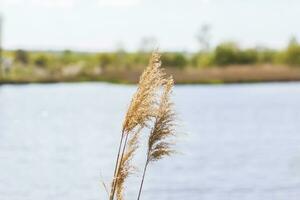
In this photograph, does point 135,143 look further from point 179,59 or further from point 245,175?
point 179,59

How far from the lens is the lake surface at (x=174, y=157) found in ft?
84.7

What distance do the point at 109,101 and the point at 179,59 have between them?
62.5m

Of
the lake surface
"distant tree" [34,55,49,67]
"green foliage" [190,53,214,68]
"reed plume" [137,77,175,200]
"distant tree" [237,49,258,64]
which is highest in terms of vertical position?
"reed plume" [137,77,175,200]

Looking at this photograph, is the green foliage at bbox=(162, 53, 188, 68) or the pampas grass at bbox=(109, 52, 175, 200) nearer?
the pampas grass at bbox=(109, 52, 175, 200)

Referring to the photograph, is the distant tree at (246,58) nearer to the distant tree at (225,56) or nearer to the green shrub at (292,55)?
the distant tree at (225,56)

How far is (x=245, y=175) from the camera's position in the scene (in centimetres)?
2966

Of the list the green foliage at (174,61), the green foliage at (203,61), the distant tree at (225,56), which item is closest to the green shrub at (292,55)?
the distant tree at (225,56)

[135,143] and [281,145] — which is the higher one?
[135,143]

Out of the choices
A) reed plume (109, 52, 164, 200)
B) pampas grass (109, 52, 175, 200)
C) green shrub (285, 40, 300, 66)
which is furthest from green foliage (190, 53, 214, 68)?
reed plume (109, 52, 164, 200)

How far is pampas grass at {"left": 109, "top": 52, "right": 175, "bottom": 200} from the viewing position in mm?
11992

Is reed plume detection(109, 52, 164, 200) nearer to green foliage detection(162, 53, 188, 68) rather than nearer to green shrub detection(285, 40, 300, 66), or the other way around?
green foliage detection(162, 53, 188, 68)

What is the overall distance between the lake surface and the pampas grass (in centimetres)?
96

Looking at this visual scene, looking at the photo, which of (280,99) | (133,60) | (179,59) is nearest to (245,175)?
(280,99)

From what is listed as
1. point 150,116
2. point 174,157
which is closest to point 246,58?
point 174,157
